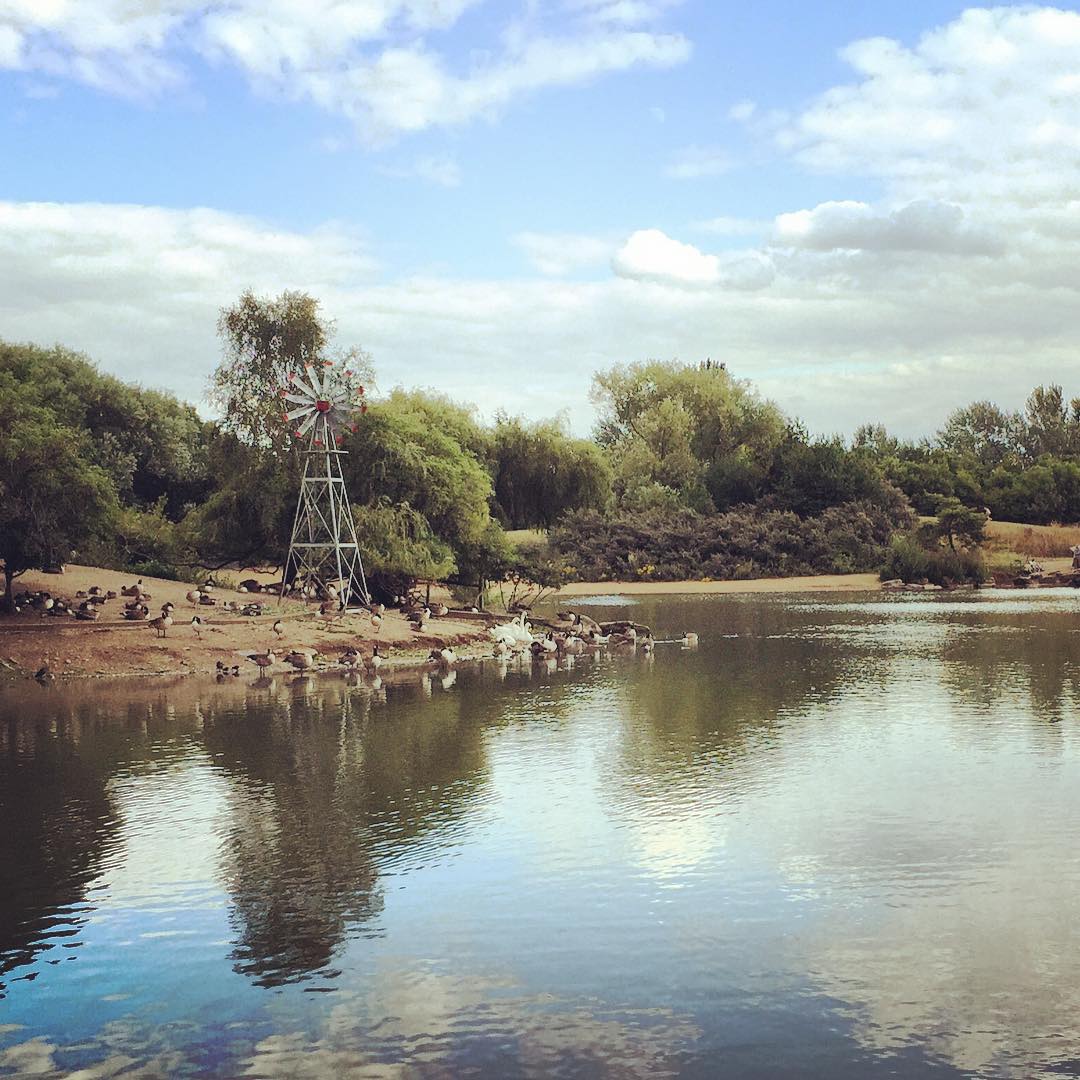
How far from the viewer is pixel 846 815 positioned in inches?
535

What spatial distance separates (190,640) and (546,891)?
780 inches

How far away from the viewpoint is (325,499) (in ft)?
122

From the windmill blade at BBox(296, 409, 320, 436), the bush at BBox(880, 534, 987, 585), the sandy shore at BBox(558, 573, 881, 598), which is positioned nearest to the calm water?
the windmill blade at BBox(296, 409, 320, 436)

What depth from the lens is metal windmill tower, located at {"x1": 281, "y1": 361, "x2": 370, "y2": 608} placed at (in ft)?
109

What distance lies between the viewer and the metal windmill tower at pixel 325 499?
33.3 m

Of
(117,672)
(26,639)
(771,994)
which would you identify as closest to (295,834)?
(771,994)

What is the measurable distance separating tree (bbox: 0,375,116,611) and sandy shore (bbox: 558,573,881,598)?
99.9ft

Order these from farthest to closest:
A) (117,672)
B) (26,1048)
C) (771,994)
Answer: (117,672) < (771,994) < (26,1048)

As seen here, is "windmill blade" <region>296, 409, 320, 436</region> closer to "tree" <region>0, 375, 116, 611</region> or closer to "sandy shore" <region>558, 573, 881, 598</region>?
"tree" <region>0, 375, 116, 611</region>

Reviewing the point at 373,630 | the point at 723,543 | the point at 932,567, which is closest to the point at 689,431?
the point at 723,543

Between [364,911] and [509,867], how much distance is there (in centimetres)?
168

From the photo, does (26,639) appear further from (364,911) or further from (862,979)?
(862,979)

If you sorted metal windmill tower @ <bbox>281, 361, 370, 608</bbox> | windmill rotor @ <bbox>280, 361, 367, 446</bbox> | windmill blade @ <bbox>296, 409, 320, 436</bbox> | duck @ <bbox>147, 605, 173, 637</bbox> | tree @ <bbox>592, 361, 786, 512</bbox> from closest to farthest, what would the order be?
duck @ <bbox>147, 605, 173, 637</bbox>, windmill blade @ <bbox>296, 409, 320, 436</bbox>, windmill rotor @ <bbox>280, 361, 367, 446</bbox>, metal windmill tower @ <bbox>281, 361, 370, 608</bbox>, tree @ <bbox>592, 361, 786, 512</bbox>

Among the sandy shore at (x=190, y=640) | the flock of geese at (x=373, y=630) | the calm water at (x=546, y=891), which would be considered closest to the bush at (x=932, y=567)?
the flock of geese at (x=373, y=630)
